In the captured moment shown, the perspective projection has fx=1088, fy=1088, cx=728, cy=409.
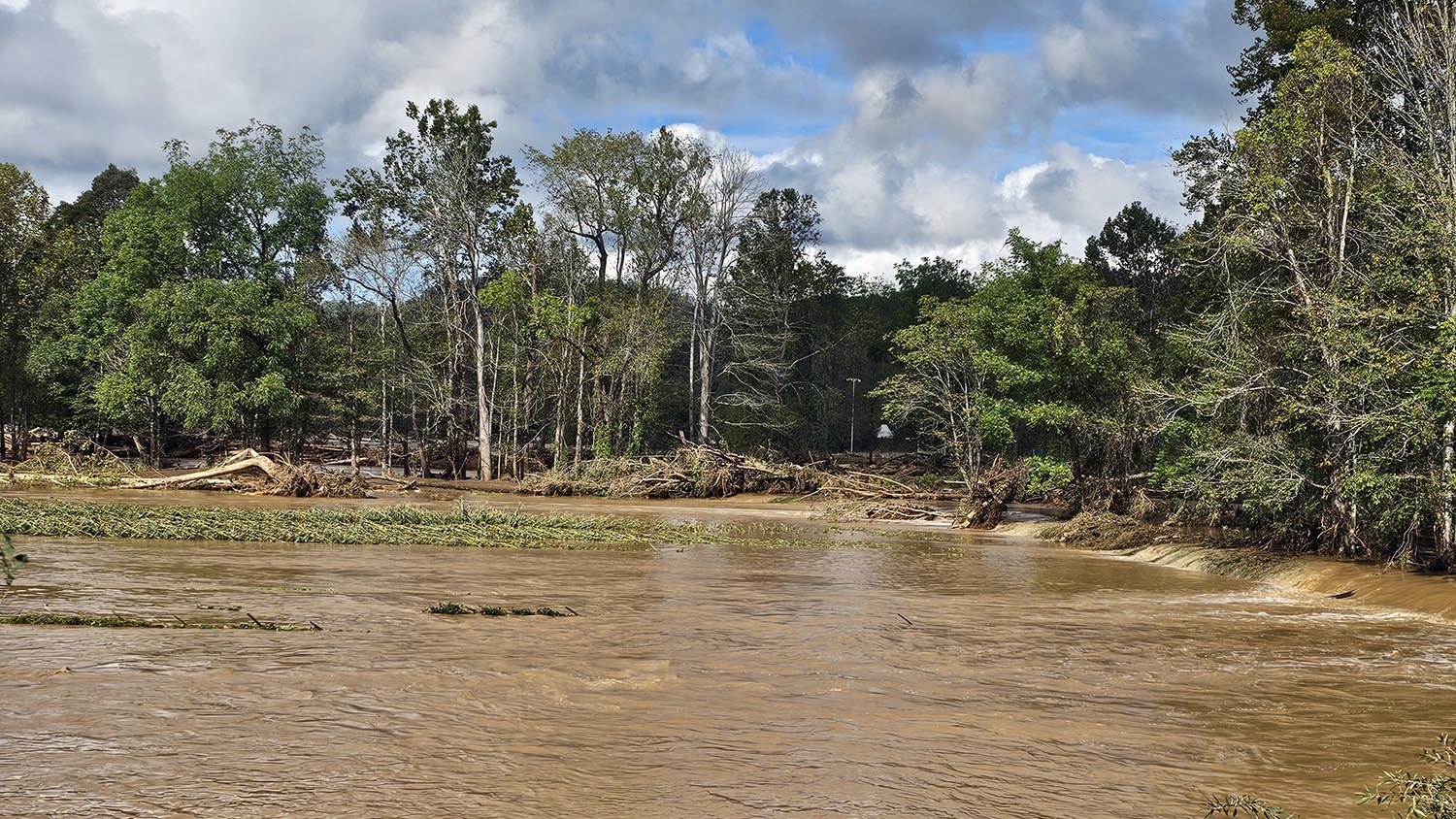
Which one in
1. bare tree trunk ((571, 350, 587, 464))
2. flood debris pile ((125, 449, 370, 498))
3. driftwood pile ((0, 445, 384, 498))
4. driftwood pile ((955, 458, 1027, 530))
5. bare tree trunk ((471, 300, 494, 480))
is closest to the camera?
driftwood pile ((955, 458, 1027, 530))

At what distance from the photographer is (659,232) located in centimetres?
5281

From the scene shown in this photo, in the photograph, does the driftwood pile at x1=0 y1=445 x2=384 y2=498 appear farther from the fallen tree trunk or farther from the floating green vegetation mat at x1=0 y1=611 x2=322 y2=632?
the floating green vegetation mat at x1=0 y1=611 x2=322 y2=632

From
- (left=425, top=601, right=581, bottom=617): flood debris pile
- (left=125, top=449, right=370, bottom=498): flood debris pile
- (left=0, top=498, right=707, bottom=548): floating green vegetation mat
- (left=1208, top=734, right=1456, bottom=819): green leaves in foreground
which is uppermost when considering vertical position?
(left=125, top=449, right=370, bottom=498): flood debris pile

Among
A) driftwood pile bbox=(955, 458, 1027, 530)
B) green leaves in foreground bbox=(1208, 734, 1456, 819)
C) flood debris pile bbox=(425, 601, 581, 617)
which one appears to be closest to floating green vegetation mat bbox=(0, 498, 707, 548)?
flood debris pile bbox=(425, 601, 581, 617)

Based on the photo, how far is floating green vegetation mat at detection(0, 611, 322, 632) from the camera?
10719mm

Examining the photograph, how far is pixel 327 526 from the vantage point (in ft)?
74.7

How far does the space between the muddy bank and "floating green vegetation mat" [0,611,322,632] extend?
1521 centimetres

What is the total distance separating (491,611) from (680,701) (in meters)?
4.40

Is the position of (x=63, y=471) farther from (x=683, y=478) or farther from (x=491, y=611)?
(x=491, y=611)

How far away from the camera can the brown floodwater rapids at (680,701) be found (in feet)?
21.4

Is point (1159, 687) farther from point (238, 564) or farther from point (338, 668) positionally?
point (238, 564)

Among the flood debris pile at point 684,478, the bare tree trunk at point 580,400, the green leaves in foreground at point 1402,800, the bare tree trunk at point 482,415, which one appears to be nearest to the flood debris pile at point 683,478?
the flood debris pile at point 684,478

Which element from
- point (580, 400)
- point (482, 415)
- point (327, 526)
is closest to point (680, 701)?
point (327, 526)

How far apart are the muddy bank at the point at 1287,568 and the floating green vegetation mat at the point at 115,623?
1521 cm
